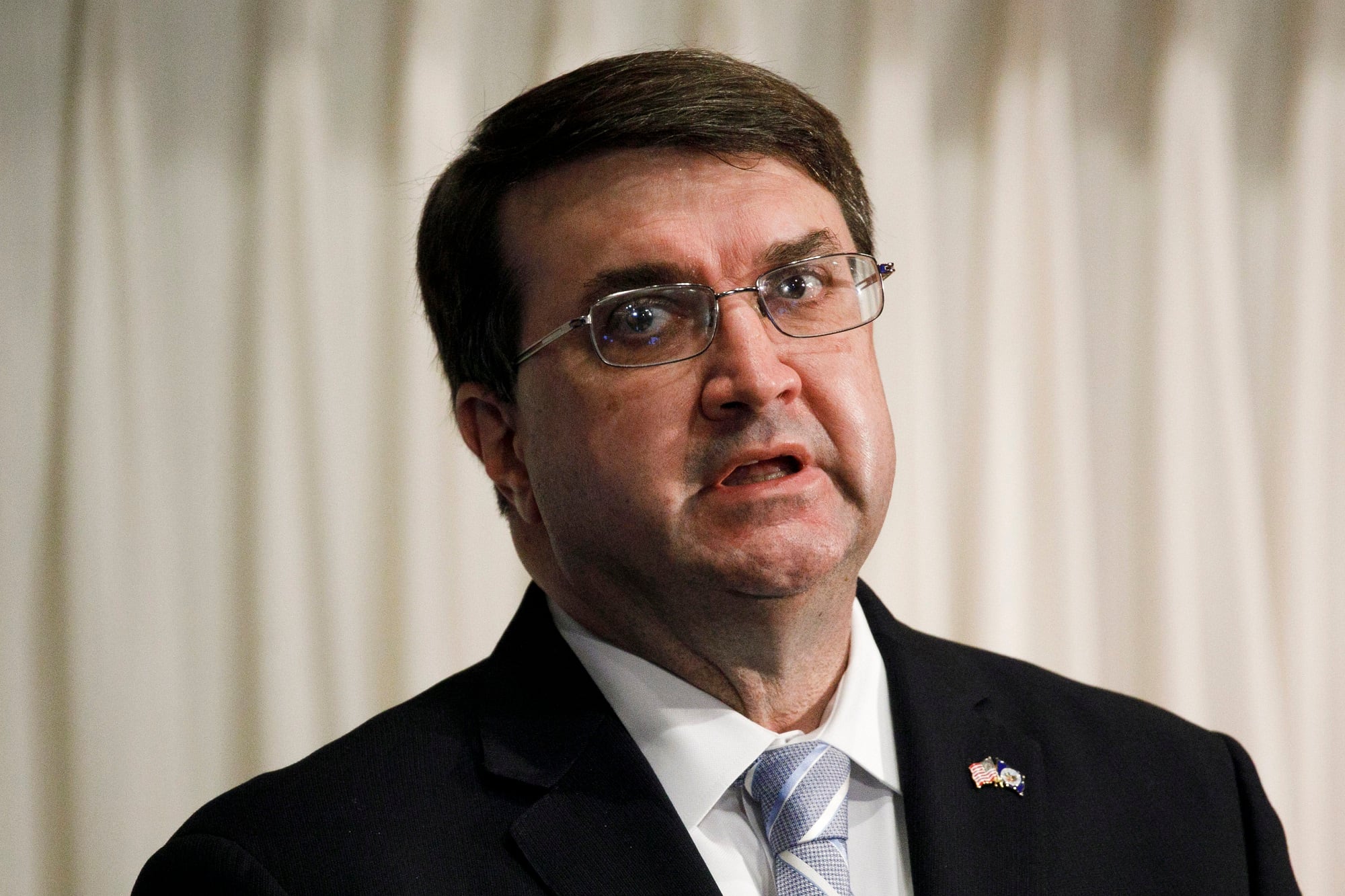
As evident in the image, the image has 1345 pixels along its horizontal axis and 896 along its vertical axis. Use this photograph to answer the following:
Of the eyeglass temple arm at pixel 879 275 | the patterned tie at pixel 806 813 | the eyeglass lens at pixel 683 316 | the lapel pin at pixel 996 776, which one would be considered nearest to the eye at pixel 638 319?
the eyeglass lens at pixel 683 316

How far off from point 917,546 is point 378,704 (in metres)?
1.22

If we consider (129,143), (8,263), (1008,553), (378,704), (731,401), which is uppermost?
(129,143)

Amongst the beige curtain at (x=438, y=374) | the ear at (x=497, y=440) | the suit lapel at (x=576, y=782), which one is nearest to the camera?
the suit lapel at (x=576, y=782)

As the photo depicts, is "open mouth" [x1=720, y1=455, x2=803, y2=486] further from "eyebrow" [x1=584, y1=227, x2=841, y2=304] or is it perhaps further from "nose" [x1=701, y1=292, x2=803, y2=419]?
"eyebrow" [x1=584, y1=227, x2=841, y2=304]

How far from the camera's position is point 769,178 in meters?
1.80

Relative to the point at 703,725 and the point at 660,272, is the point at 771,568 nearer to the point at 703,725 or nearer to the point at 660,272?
the point at 703,725

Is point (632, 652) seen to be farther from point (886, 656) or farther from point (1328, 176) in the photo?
point (1328, 176)

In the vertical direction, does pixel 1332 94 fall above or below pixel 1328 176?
above

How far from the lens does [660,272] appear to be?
170 centimetres

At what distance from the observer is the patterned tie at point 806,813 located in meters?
1.59

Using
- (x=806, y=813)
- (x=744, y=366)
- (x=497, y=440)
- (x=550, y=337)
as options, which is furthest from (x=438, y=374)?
(x=806, y=813)

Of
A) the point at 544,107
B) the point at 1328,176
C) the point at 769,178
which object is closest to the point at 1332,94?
the point at 1328,176

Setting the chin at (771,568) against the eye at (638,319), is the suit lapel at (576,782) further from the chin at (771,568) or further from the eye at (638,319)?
the eye at (638,319)

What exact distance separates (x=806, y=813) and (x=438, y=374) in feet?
4.64
